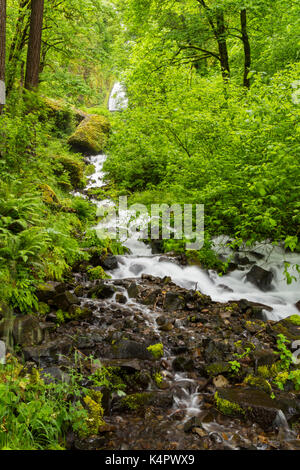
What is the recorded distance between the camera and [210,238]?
8016mm

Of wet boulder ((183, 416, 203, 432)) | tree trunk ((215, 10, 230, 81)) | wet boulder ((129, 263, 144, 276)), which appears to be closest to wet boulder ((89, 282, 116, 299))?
wet boulder ((129, 263, 144, 276))

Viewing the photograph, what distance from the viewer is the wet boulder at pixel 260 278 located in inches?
273

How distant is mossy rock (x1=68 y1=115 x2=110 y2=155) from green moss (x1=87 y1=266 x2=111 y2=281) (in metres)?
10.9

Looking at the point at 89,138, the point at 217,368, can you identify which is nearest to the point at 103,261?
the point at 217,368

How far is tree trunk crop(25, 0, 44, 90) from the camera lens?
8156 mm

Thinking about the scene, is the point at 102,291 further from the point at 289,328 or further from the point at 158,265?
the point at 289,328

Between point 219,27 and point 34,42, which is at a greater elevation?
point 219,27

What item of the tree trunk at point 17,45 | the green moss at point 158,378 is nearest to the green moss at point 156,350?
the green moss at point 158,378

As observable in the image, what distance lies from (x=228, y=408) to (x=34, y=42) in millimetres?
9382

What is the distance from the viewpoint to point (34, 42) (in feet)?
27.0

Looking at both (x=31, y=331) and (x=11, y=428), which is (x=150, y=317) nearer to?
(x=31, y=331)

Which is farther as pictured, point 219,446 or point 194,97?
point 194,97

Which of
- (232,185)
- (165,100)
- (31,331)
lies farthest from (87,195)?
(31,331)
